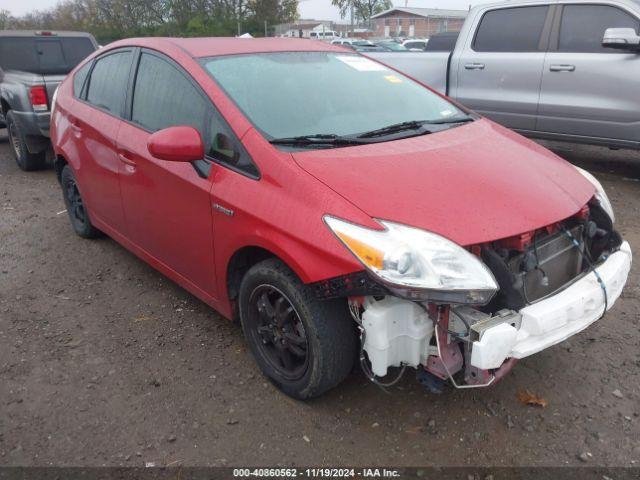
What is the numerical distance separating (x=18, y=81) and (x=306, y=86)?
5.42 meters

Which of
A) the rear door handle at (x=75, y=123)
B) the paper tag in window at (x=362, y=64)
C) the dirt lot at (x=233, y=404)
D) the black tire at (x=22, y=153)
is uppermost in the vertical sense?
the paper tag in window at (x=362, y=64)

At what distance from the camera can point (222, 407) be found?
271cm

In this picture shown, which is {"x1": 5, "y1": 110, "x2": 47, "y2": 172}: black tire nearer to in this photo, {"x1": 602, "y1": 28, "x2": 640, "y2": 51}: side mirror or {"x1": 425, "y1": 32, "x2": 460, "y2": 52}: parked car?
{"x1": 425, "y1": 32, "x2": 460, "y2": 52}: parked car

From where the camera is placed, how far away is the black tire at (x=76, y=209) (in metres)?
4.69

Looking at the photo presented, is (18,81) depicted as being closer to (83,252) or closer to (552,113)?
(83,252)

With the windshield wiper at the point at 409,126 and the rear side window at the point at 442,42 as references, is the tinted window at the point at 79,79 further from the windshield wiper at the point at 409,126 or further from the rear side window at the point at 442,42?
the rear side window at the point at 442,42

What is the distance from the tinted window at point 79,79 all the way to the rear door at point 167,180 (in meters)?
1.06

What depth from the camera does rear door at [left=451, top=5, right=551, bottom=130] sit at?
6105 millimetres

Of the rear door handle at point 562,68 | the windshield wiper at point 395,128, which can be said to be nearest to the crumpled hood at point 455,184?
the windshield wiper at point 395,128

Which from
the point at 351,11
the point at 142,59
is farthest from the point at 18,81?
the point at 351,11

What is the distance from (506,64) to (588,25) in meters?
0.88

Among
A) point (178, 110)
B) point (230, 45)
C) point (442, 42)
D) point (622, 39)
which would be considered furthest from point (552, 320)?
point (442, 42)

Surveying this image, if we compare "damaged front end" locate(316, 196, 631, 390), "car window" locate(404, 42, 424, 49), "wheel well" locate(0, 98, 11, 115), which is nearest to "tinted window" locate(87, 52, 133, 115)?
"damaged front end" locate(316, 196, 631, 390)

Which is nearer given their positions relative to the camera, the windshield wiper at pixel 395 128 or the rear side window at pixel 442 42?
the windshield wiper at pixel 395 128
